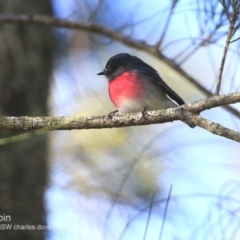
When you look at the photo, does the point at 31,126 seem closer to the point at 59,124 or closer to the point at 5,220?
the point at 59,124

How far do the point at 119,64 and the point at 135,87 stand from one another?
0.31 meters

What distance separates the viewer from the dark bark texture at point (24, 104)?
3189mm

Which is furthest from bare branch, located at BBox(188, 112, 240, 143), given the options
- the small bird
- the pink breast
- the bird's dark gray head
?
the bird's dark gray head

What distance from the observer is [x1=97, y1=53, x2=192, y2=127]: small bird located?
2.85 metres

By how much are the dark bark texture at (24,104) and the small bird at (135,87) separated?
517mm

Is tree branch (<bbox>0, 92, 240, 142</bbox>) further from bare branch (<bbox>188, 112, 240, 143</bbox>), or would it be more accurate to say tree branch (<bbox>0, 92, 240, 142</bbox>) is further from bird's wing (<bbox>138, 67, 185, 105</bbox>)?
bird's wing (<bbox>138, 67, 185, 105</bbox>)

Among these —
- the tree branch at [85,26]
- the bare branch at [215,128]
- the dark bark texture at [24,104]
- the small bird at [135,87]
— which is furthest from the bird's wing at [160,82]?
the bare branch at [215,128]

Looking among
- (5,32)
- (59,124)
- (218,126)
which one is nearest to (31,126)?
(59,124)

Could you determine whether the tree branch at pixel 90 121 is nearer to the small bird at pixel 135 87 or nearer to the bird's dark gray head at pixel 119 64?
the small bird at pixel 135 87

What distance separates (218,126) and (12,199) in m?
1.65

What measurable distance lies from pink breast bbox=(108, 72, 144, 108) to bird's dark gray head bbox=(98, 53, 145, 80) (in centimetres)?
10

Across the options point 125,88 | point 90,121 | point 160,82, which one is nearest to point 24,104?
point 125,88

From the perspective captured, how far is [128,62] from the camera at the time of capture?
125 inches

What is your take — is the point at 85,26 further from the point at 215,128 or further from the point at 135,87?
the point at 215,128
